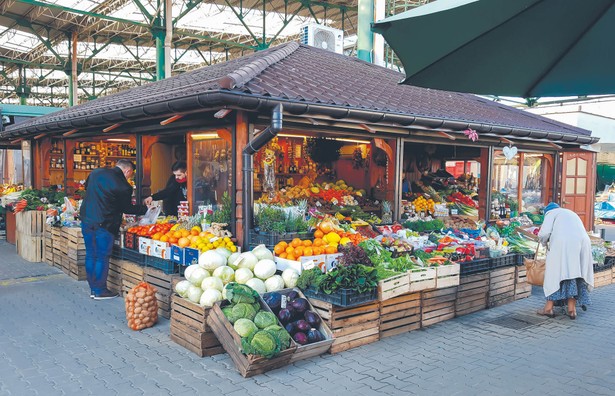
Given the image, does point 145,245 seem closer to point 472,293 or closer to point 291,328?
point 291,328

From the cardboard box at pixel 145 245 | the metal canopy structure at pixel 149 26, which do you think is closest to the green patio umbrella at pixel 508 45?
the cardboard box at pixel 145 245

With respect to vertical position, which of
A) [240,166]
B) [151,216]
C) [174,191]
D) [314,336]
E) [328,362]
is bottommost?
[328,362]

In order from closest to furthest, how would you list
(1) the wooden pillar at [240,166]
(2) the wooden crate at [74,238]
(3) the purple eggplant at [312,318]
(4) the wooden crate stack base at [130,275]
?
(3) the purple eggplant at [312,318], (1) the wooden pillar at [240,166], (4) the wooden crate stack base at [130,275], (2) the wooden crate at [74,238]

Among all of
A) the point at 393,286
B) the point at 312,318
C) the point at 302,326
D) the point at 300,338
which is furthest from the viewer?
the point at 393,286

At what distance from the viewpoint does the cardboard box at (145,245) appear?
22.8ft

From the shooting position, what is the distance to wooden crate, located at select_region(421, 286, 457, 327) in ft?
20.7

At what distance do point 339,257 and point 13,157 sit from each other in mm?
21470

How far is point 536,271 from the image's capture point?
739 centimetres

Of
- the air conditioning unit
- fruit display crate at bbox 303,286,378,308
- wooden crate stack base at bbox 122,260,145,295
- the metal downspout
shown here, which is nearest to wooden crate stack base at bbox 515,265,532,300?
fruit display crate at bbox 303,286,378,308

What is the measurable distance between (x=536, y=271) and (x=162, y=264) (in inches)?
216

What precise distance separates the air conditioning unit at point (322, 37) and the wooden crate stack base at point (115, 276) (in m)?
6.98

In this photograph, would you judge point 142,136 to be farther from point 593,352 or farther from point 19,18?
point 19,18

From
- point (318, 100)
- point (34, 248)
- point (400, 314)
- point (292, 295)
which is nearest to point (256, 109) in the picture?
point (318, 100)

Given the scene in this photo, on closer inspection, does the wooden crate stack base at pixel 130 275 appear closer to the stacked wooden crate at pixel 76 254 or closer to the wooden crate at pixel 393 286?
the stacked wooden crate at pixel 76 254
